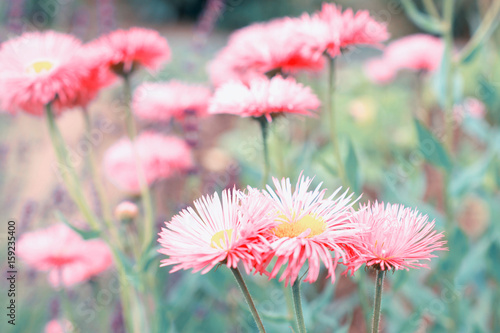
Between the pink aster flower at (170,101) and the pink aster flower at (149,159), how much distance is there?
0.06m

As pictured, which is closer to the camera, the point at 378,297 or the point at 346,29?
the point at 378,297

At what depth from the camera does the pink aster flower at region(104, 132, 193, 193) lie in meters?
0.85

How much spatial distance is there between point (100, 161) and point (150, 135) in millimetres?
1164

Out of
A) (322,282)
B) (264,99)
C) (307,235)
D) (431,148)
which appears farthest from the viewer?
(322,282)

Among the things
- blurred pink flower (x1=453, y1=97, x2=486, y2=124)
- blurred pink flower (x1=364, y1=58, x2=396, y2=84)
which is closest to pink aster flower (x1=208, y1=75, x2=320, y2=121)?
blurred pink flower (x1=453, y1=97, x2=486, y2=124)

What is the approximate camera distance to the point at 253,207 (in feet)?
1.09

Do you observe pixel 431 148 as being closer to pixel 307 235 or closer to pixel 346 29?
pixel 346 29

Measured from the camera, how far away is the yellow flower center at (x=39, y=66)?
0.67m

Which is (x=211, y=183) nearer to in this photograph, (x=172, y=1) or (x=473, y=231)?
(x=473, y=231)

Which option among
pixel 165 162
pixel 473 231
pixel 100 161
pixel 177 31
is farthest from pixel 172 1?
pixel 165 162

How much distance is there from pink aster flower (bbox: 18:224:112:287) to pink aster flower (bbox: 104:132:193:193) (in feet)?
0.42

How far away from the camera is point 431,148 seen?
2.53ft

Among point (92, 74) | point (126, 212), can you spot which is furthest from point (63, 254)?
point (92, 74)

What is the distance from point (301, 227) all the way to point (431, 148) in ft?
1.64
